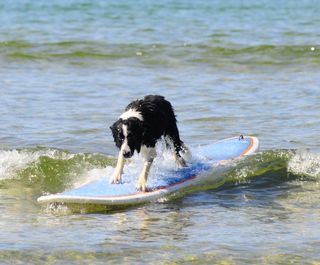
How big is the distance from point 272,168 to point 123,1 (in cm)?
2359

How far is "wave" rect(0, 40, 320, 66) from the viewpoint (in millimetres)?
17344

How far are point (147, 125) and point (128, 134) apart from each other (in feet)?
0.87

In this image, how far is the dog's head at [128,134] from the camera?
7855 mm

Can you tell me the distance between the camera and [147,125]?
805 centimetres

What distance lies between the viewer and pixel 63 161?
9867 millimetres

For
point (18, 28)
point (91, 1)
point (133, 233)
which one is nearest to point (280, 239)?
point (133, 233)

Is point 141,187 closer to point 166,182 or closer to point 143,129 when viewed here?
point 166,182

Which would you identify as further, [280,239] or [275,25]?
[275,25]

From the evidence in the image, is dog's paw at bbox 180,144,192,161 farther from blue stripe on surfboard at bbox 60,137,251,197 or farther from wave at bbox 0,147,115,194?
wave at bbox 0,147,115,194

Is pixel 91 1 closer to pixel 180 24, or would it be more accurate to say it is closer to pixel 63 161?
pixel 180 24

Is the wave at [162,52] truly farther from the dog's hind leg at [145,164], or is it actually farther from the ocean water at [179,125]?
the dog's hind leg at [145,164]

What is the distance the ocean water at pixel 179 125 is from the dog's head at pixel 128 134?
1.83 feet

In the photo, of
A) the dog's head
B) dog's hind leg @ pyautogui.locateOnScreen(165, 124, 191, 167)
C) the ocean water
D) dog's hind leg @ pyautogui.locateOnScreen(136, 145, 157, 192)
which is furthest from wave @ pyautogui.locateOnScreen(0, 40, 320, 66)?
the dog's head

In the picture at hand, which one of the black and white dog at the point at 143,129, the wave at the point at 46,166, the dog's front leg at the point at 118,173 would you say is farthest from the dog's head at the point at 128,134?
the wave at the point at 46,166
